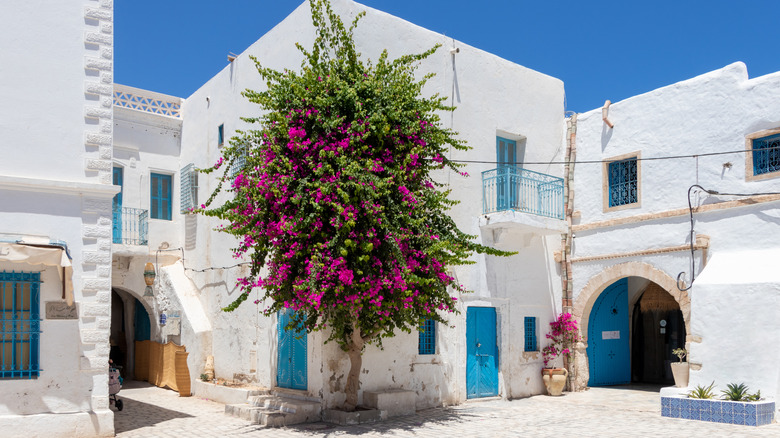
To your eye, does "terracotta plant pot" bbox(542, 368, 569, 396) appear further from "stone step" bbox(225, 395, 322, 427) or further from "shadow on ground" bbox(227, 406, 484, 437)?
"stone step" bbox(225, 395, 322, 427)

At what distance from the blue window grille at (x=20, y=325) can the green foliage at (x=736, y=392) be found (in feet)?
32.0

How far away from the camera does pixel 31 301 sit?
8.60 m

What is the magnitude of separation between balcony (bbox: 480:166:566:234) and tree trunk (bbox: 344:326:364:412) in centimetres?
384

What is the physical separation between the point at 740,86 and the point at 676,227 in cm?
273

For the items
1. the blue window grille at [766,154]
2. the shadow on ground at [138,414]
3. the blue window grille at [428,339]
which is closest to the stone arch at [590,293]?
the blue window grille at [766,154]

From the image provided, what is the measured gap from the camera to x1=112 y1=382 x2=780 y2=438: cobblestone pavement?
9266 mm

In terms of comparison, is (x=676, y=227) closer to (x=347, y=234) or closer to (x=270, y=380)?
(x=347, y=234)

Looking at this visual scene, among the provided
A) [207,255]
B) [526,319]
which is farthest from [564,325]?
[207,255]

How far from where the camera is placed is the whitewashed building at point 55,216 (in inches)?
333

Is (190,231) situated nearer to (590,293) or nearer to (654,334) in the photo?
(590,293)

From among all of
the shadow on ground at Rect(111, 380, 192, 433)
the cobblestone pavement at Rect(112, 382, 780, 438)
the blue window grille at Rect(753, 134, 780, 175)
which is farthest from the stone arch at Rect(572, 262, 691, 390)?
the shadow on ground at Rect(111, 380, 192, 433)

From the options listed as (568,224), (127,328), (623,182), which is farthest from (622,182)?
(127,328)

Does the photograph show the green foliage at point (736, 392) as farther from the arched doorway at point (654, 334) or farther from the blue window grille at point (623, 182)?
the arched doorway at point (654, 334)

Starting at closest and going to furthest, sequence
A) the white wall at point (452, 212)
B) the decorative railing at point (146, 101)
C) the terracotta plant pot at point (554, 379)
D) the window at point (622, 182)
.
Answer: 1. the white wall at point (452, 212)
2. the terracotta plant pot at point (554, 379)
3. the window at point (622, 182)
4. the decorative railing at point (146, 101)
